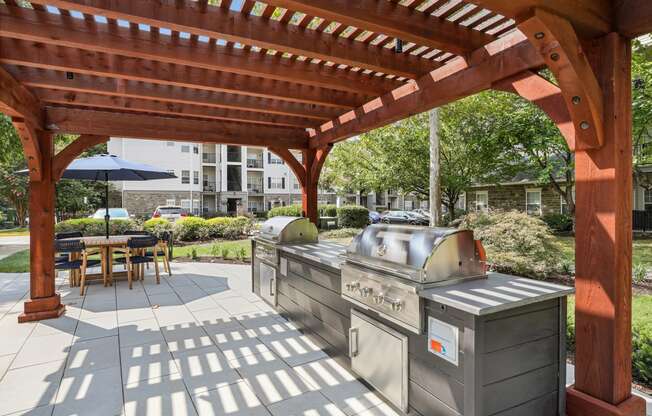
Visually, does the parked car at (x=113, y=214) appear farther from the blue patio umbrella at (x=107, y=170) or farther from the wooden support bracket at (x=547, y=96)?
the wooden support bracket at (x=547, y=96)

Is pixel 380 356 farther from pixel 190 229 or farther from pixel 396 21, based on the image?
pixel 190 229

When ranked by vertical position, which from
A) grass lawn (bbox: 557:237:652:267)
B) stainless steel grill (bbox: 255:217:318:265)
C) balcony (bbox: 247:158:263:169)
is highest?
balcony (bbox: 247:158:263:169)

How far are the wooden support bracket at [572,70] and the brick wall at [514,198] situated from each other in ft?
42.1

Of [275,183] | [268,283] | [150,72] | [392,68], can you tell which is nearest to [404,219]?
[275,183]

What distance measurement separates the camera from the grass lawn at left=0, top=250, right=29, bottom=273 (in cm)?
702

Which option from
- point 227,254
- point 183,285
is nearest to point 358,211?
point 227,254

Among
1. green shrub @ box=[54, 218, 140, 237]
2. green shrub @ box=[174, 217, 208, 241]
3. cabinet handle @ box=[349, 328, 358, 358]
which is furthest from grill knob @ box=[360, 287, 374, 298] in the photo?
green shrub @ box=[174, 217, 208, 241]

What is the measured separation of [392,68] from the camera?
3.08 meters

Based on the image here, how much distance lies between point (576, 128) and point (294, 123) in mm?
3692

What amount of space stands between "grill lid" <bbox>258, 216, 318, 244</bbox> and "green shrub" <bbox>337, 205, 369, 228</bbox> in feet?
39.3

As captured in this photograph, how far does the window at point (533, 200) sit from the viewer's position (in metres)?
15.0

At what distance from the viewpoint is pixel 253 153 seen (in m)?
29.1

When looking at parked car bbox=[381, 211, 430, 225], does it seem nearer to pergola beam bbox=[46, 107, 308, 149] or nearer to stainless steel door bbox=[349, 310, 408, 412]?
pergola beam bbox=[46, 107, 308, 149]

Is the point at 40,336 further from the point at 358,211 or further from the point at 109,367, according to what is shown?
the point at 358,211
